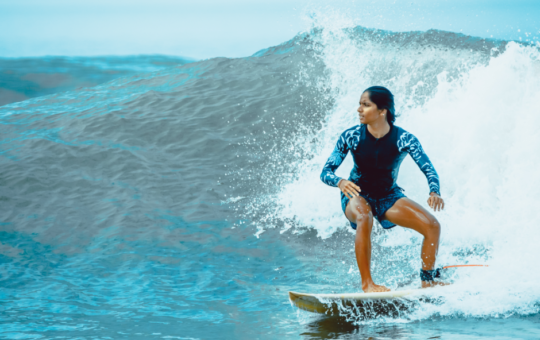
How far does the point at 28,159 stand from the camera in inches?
392

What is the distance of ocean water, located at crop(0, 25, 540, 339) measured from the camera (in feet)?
14.2

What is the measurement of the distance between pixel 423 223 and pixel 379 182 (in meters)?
0.57

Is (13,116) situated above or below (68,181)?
above

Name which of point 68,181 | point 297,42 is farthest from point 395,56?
point 68,181

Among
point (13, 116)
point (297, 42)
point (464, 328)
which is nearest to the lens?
point (464, 328)

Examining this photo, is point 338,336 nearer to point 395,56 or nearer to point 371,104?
point 371,104

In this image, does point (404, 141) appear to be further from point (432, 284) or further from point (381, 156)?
point (432, 284)

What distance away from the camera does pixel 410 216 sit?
426 centimetres

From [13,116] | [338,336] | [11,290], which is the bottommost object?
[338,336]

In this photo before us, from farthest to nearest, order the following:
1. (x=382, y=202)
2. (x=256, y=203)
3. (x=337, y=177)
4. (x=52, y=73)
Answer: (x=52, y=73) < (x=256, y=203) < (x=382, y=202) < (x=337, y=177)

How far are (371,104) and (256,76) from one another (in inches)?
405

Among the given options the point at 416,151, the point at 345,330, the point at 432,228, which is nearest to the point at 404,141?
the point at 416,151

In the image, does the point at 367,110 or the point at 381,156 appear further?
the point at 381,156

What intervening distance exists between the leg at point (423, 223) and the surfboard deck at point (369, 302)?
0.93ft
